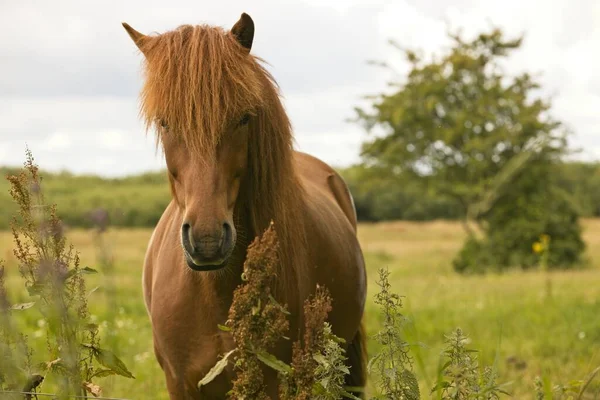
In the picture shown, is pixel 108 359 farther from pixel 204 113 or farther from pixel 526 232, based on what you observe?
pixel 526 232

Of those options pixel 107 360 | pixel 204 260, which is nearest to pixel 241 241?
pixel 204 260

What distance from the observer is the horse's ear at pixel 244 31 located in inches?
143

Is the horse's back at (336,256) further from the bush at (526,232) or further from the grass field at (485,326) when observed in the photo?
the bush at (526,232)

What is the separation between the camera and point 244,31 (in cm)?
366

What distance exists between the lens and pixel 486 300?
12.5m

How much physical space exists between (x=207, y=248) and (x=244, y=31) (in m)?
1.27

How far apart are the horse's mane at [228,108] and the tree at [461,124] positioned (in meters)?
26.0

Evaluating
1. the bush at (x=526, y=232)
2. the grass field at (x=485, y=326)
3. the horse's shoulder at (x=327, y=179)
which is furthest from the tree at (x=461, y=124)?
the horse's shoulder at (x=327, y=179)

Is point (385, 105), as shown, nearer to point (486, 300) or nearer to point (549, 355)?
point (486, 300)

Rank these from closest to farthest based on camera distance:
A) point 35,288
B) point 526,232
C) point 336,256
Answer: point 35,288 → point 336,256 → point 526,232

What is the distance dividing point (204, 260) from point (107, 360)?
1.91 ft

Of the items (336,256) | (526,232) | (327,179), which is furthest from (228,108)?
(526,232)

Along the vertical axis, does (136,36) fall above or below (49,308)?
above

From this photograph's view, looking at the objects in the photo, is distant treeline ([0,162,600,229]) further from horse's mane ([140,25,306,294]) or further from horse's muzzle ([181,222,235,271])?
horse's muzzle ([181,222,235,271])
